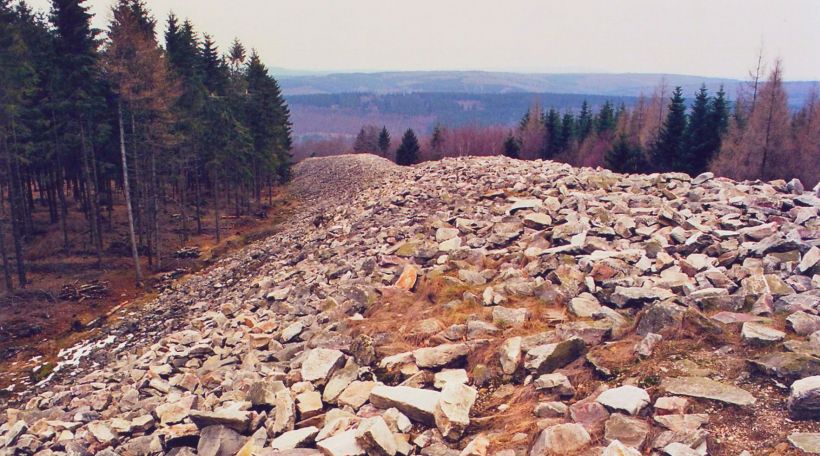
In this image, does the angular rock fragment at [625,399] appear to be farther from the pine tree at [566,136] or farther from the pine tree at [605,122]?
the pine tree at [605,122]

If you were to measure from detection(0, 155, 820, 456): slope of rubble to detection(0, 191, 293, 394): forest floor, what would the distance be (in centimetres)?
613

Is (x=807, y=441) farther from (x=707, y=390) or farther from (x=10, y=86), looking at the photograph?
(x=10, y=86)

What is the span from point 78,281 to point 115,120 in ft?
32.9

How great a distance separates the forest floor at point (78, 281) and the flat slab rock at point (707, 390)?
17341 mm

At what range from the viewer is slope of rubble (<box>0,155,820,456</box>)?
5.14 m

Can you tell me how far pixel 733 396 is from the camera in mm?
5062

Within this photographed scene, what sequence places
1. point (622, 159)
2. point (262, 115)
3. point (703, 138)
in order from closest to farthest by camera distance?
1. point (262, 115)
2. point (703, 138)
3. point (622, 159)

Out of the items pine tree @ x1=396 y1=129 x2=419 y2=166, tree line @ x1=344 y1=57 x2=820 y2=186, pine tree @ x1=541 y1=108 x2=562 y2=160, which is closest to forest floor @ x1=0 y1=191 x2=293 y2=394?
pine tree @ x1=396 y1=129 x2=419 y2=166

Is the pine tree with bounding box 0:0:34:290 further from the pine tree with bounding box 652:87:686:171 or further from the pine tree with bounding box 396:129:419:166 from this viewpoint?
the pine tree with bounding box 396:129:419:166

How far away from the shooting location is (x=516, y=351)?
6637 millimetres

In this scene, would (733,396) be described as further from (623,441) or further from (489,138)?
(489,138)

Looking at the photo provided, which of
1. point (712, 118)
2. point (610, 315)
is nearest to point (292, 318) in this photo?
point (610, 315)

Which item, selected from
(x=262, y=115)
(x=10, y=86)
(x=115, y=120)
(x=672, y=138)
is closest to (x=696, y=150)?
(x=672, y=138)

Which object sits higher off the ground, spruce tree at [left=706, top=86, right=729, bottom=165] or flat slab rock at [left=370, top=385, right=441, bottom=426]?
spruce tree at [left=706, top=86, right=729, bottom=165]
